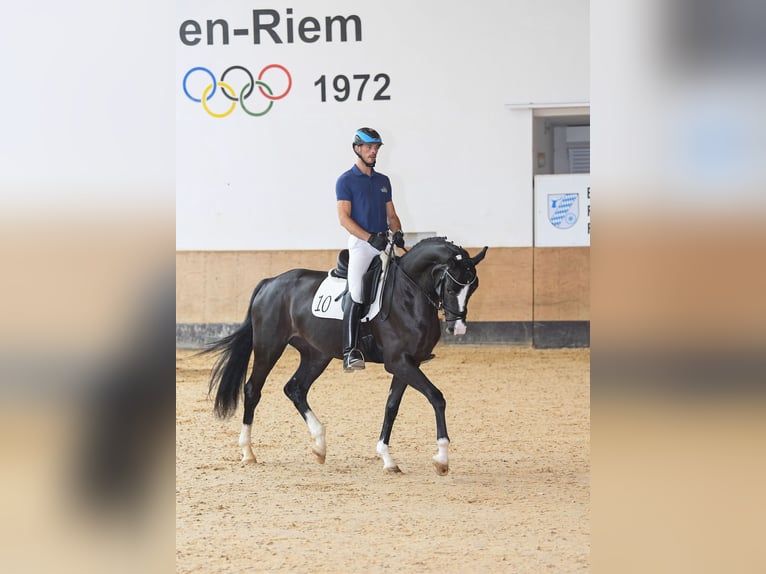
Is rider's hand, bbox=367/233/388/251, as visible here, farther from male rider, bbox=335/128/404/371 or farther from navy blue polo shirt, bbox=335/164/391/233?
navy blue polo shirt, bbox=335/164/391/233

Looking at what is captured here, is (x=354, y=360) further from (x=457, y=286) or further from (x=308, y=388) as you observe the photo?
(x=457, y=286)

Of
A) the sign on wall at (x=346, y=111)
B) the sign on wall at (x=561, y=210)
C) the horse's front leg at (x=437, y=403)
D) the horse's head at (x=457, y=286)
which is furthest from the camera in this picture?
the sign on wall at (x=346, y=111)

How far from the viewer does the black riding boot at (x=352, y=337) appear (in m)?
6.24

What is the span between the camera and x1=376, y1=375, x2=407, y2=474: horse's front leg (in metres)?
6.11

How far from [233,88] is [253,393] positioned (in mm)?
7538

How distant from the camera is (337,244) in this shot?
514 inches

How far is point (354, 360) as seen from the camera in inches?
245

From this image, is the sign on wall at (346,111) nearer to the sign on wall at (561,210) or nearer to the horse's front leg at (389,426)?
the sign on wall at (561,210)

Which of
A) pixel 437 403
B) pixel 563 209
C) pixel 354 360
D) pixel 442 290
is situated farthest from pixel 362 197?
pixel 563 209

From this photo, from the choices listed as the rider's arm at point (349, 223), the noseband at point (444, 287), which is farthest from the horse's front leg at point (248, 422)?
the noseband at point (444, 287)
